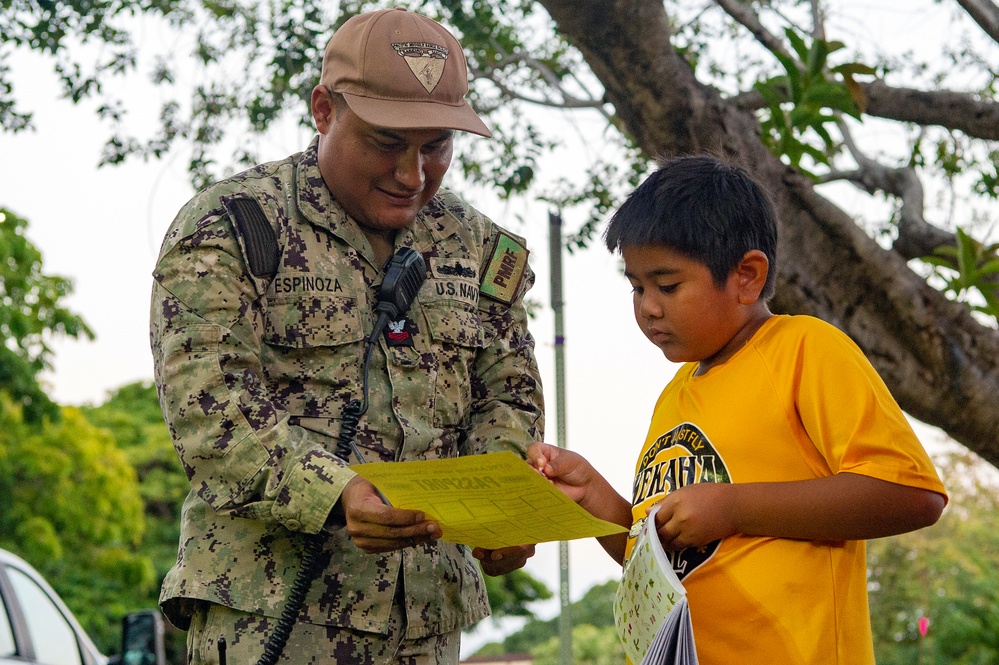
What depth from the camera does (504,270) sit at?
9.45 feet

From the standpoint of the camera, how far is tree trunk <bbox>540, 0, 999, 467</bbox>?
5.21m

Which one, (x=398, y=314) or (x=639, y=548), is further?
(x=398, y=314)

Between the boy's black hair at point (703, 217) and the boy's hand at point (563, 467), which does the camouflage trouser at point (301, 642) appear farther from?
the boy's black hair at point (703, 217)

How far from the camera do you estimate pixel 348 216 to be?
106 inches

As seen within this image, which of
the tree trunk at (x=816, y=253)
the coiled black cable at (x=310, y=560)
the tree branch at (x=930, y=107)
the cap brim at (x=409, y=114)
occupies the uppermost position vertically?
the tree branch at (x=930, y=107)

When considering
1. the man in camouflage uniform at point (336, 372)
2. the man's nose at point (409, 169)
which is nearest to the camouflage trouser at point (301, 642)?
the man in camouflage uniform at point (336, 372)

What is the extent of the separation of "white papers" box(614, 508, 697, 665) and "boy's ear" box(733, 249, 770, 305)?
1.71 feet

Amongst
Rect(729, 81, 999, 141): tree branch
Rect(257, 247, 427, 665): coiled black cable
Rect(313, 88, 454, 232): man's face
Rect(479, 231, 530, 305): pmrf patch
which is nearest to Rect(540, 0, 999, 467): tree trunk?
Rect(729, 81, 999, 141): tree branch

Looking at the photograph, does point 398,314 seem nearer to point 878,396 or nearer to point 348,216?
point 348,216

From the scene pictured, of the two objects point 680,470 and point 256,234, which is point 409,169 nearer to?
point 256,234

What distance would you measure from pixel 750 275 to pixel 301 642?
118 centimetres

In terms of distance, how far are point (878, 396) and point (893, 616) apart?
40.7 ft

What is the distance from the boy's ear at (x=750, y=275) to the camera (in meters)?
2.38

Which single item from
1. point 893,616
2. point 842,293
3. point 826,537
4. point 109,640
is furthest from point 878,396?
point 109,640
